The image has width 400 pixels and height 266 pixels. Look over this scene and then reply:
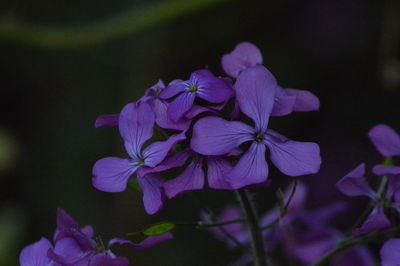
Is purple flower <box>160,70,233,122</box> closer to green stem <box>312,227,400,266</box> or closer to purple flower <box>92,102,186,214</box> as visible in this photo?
purple flower <box>92,102,186,214</box>

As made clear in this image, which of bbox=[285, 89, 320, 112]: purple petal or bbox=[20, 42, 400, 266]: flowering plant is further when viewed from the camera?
bbox=[285, 89, 320, 112]: purple petal

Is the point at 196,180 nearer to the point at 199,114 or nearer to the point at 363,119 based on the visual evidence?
the point at 199,114

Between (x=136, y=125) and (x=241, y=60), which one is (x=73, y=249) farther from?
(x=241, y=60)

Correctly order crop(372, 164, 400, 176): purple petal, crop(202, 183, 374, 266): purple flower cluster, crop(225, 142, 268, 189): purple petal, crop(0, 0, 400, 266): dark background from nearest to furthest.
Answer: crop(225, 142, 268, 189): purple petal → crop(372, 164, 400, 176): purple petal → crop(202, 183, 374, 266): purple flower cluster → crop(0, 0, 400, 266): dark background

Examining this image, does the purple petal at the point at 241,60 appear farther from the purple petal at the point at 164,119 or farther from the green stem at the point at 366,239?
the green stem at the point at 366,239

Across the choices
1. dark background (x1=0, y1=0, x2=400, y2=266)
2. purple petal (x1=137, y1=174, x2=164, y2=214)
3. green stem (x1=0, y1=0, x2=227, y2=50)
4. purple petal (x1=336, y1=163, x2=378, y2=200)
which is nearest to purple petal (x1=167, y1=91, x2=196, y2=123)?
purple petal (x1=137, y1=174, x2=164, y2=214)

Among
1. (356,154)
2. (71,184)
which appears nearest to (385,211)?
(356,154)
